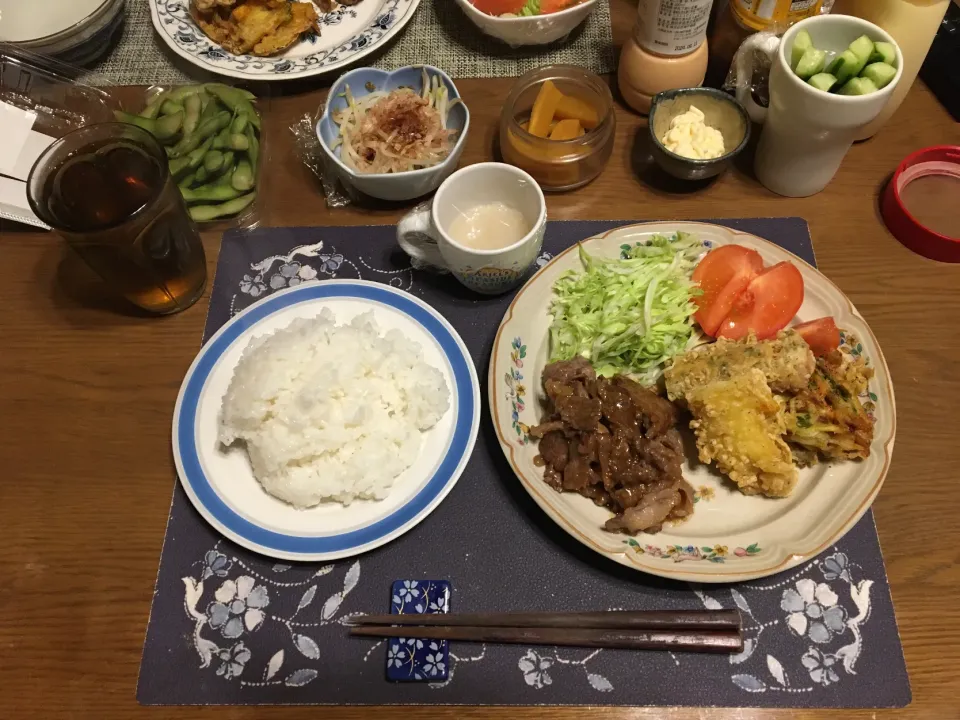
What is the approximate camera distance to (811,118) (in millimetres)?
1848

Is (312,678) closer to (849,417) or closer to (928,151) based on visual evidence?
(849,417)

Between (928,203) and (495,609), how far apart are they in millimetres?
1937

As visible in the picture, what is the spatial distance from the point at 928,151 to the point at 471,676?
2.19m

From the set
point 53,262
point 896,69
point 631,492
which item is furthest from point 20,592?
point 896,69

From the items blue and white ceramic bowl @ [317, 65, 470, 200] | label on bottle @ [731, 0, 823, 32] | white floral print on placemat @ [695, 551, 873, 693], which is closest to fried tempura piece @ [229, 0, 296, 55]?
blue and white ceramic bowl @ [317, 65, 470, 200]

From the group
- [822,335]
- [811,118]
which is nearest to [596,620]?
[822,335]

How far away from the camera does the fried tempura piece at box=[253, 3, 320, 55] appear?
243 cm

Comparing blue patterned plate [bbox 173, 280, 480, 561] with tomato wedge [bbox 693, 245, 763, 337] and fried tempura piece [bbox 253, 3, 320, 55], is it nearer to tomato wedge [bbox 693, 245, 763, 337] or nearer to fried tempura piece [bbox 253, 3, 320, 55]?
tomato wedge [bbox 693, 245, 763, 337]

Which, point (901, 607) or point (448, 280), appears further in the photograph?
point (448, 280)

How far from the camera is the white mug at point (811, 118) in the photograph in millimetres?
1776

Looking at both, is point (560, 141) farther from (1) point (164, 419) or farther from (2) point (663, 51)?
(1) point (164, 419)

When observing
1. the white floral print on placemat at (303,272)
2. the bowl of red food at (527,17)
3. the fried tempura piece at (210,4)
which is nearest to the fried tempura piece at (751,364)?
the white floral print on placemat at (303,272)

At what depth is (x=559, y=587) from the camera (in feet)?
5.22

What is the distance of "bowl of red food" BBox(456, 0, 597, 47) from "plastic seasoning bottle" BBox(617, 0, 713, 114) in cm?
28
